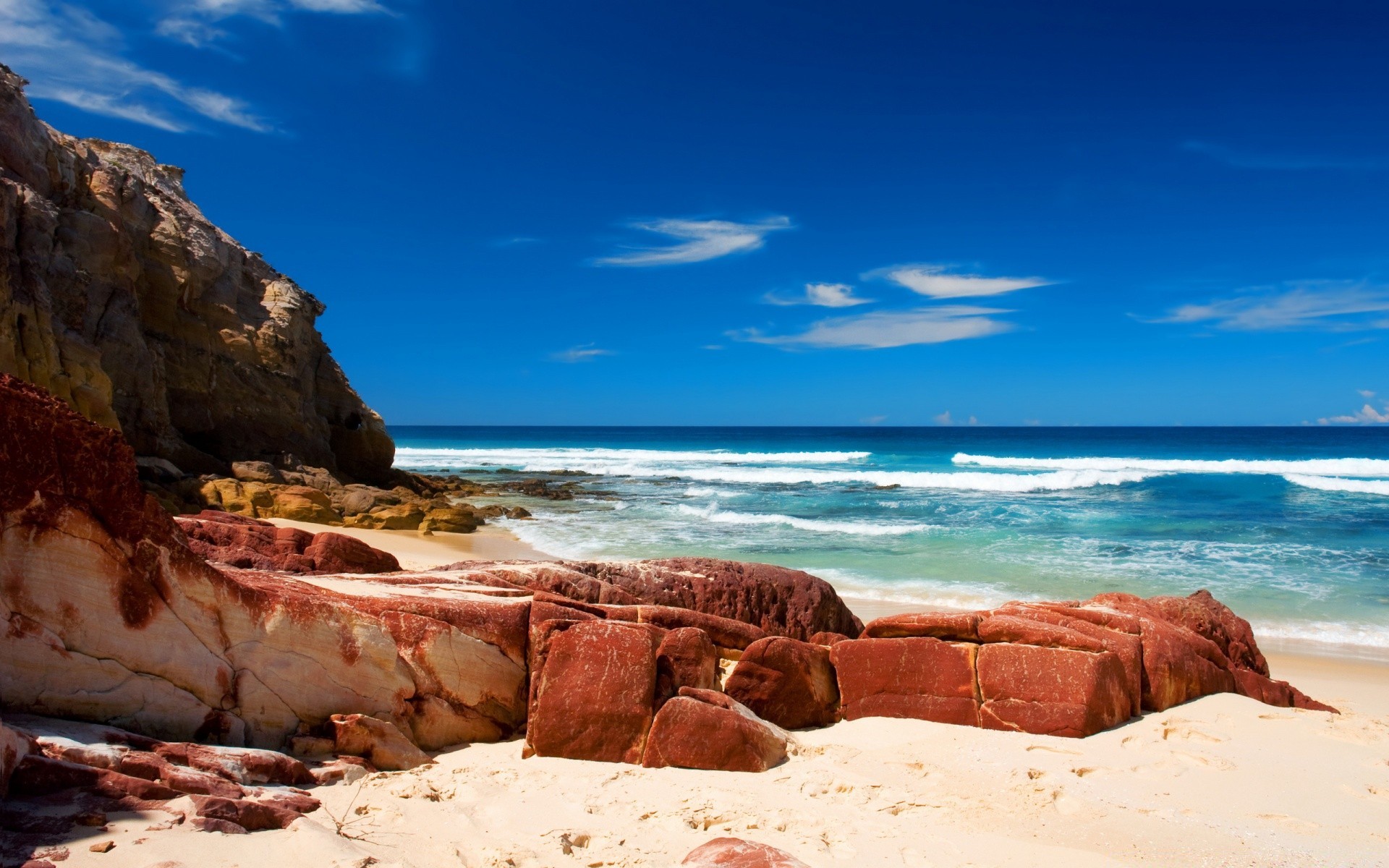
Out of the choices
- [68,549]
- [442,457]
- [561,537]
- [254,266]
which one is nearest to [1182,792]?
[68,549]

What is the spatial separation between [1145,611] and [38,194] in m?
17.6

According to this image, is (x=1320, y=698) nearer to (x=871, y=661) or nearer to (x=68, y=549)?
(x=871, y=661)

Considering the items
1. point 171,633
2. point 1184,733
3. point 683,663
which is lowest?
point 1184,733

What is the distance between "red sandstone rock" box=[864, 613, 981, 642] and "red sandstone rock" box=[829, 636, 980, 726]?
7 centimetres

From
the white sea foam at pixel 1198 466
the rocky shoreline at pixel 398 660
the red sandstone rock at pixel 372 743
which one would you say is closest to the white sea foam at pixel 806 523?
the rocky shoreline at pixel 398 660

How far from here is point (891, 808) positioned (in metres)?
3.84

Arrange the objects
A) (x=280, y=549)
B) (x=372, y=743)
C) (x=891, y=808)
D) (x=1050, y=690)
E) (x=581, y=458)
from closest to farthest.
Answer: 1. (x=891, y=808)
2. (x=372, y=743)
3. (x=1050, y=690)
4. (x=280, y=549)
5. (x=581, y=458)

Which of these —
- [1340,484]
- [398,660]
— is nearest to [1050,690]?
[398,660]

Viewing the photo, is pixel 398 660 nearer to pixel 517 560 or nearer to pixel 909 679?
pixel 909 679

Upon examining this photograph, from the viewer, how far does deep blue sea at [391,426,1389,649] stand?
11414 mm

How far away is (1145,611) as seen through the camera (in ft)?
21.8

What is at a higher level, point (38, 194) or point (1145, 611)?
point (38, 194)

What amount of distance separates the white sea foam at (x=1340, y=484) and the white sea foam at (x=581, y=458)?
21010mm

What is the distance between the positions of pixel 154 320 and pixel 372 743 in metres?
A: 17.5
